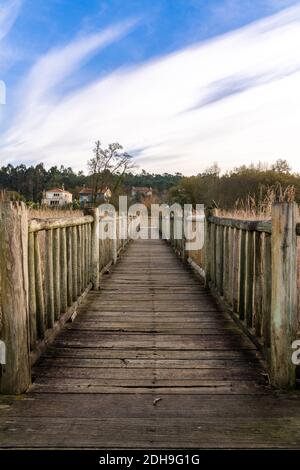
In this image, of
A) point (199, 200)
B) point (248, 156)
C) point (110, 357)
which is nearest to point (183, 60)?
point (110, 357)

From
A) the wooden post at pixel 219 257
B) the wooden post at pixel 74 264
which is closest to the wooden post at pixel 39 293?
the wooden post at pixel 74 264

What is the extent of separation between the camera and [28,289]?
2734 millimetres

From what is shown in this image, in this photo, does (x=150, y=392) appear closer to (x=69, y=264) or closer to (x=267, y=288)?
(x=267, y=288)

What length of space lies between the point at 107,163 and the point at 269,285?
3866 centimetres

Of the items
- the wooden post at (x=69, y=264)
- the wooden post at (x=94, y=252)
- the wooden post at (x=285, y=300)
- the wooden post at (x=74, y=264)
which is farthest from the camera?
the wooden post at (x=94, y=252)

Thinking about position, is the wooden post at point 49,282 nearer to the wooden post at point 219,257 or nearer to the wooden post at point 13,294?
the wooden post at point 13,294

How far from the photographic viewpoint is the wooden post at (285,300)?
2545 millimetres

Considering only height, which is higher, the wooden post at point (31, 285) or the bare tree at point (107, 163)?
the bare tree at point (107, 163)

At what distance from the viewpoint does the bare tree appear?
39.8 meters

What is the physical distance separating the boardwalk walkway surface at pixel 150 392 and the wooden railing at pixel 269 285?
17 centimetres

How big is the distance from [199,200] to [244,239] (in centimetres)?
3649

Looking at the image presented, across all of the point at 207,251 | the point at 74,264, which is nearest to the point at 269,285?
the point at 74,264

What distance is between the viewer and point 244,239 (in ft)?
12.1

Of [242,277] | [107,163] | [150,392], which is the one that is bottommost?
[150,392]
